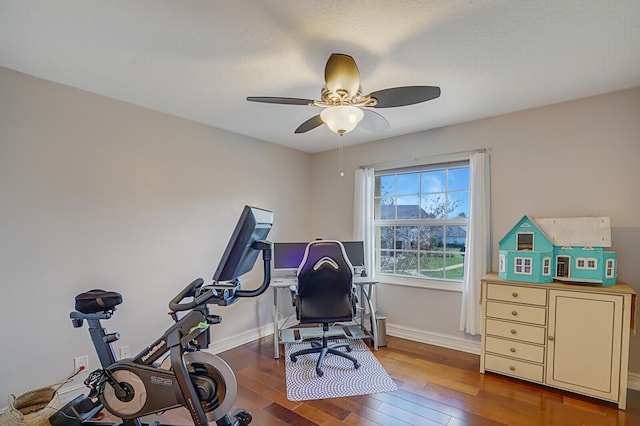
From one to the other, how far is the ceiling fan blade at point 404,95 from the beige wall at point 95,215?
2001 millimetres

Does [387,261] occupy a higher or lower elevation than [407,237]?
lower

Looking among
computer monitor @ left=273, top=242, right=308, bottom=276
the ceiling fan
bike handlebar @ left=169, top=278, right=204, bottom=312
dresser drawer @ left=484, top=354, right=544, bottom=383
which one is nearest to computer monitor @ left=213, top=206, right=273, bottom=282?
bike handlebar @ left=169, top=278, right=204, bottom=312

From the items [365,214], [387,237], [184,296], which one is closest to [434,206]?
[387,237]

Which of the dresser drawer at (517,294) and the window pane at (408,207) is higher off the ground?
the window pane at (408,207)

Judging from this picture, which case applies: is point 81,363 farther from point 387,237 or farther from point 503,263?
point 503,263

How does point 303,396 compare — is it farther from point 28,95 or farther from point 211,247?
point 28,95

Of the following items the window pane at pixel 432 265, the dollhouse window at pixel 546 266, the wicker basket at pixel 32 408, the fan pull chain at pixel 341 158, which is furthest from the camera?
the fan pull chain at pixel 341 158

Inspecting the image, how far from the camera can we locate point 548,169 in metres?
2.71

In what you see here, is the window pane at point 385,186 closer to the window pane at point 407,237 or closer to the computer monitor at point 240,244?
the window pane at point 407,237

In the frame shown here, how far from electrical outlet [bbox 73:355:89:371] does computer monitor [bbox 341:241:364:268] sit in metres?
2.50

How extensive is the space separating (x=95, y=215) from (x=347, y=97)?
2085 mm

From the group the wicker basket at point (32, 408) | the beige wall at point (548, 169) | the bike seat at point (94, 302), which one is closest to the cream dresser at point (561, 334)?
the beige wall at point (548, 169)

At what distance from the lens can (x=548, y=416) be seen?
204 centimetres

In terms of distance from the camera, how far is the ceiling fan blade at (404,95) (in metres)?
1.71
